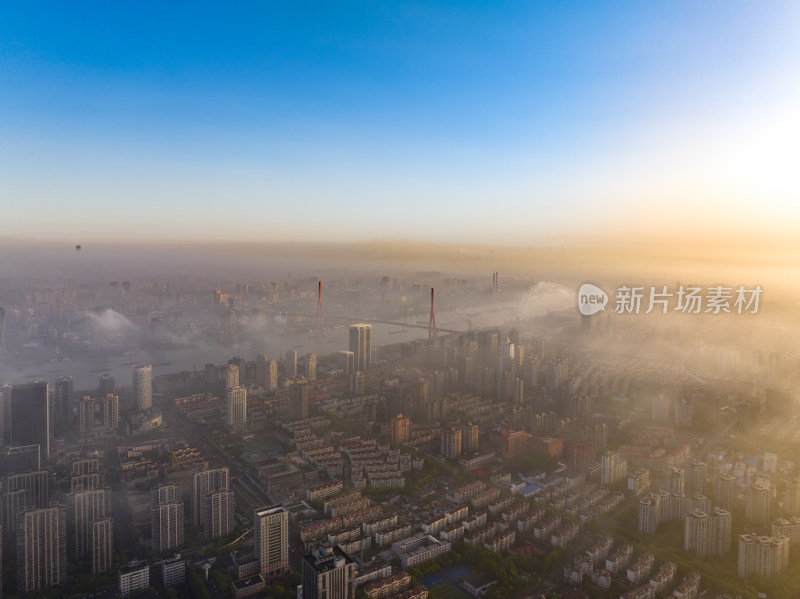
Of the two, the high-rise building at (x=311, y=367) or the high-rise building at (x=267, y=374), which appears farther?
the high-rise building at (x=311, y=367)

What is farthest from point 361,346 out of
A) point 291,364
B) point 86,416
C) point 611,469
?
point 611,469

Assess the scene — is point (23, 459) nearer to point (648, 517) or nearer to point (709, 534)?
point (648, 517)

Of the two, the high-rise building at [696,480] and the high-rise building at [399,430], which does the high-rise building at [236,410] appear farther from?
the high-rise building at [696,480]

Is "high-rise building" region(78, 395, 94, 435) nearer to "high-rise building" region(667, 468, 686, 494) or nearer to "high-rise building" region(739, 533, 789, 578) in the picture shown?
"high-rise building" region(667, 468, 686, 494)

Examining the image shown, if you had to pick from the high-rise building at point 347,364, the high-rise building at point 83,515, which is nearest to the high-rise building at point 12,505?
the high-rise building at point 83,515

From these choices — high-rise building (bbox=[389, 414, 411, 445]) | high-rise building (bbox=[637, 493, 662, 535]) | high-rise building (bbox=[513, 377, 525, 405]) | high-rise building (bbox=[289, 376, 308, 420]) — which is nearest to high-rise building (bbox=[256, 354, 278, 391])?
high-rise building (bbox=[289, 376, 308, 420])

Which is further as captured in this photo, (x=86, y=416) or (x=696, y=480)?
(x=86, y=416)
